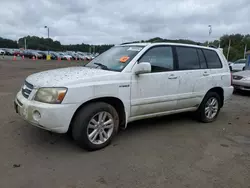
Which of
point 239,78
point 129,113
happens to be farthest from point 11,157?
point 239,78

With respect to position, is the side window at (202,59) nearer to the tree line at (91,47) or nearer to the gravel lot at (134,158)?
the gravel lot at (134,158)

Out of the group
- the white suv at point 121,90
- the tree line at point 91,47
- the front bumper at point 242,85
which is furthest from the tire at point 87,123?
the tree line at point 91,47

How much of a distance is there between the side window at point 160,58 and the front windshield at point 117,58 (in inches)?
7.6

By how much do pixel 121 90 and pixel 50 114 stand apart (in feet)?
3.78

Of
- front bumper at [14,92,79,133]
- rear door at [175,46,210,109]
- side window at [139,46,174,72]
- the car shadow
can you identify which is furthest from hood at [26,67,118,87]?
rear door at [175,46,210,109]

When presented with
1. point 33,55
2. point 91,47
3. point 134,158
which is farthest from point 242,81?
point 91,47

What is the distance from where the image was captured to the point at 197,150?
366cm

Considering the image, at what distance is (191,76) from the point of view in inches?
178

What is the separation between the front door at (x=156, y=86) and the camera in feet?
12.5

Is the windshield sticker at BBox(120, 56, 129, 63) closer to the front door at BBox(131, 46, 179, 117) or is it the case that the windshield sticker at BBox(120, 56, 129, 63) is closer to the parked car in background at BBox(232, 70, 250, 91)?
the front door at BBox(131, 46, 179, 117)

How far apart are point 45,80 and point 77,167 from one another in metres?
1.35

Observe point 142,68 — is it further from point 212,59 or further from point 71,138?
point 212,59

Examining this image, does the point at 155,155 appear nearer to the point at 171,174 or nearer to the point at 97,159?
the point at 171,174

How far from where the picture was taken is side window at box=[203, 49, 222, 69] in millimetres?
4996
